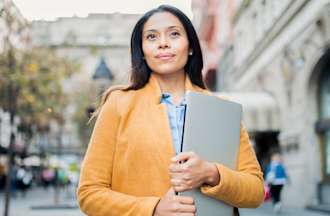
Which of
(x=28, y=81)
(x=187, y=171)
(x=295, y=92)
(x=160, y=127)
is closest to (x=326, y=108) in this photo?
(x=295, y=92)

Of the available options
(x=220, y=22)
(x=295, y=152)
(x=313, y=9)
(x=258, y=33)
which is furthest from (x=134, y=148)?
(x=220, y=22)

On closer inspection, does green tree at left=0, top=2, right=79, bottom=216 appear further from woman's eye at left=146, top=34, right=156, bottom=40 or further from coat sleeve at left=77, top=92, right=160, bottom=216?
coat sleeve at left=77, top=92, right=160, bottom=216

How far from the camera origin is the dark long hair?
203 centimetres

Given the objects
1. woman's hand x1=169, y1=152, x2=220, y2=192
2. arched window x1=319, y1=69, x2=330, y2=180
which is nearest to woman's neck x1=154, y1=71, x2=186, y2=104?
woman's hand x1=169, y1=152, x2=220, y2=192

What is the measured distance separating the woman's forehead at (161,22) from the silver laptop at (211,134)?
34 cm

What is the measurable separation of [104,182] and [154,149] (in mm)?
210

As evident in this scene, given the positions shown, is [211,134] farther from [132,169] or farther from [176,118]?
[132,169]

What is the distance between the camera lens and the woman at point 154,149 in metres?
1.72

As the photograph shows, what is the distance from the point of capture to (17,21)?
1493cm

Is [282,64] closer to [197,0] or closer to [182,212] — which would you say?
[182,212]

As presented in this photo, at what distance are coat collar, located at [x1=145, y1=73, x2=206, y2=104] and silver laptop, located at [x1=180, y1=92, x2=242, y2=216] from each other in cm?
22

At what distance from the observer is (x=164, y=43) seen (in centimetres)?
196

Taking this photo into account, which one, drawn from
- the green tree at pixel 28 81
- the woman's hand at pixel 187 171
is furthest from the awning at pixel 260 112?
the woman's hand at pixel 187 171

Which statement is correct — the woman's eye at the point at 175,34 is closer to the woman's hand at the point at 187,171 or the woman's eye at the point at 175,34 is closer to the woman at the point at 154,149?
the woman at the point at 154,149
